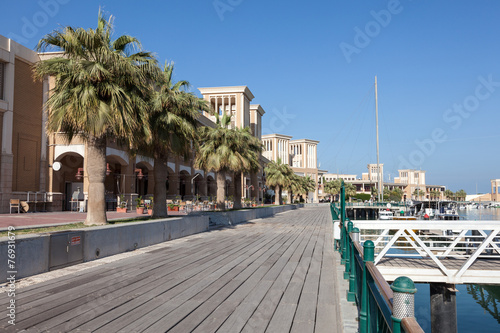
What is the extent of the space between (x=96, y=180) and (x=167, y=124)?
4.79m

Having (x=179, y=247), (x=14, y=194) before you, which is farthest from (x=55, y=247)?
(x=14, y=194)

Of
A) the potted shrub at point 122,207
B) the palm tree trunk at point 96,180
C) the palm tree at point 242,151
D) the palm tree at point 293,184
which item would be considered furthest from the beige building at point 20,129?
the palm tree at point 293,184

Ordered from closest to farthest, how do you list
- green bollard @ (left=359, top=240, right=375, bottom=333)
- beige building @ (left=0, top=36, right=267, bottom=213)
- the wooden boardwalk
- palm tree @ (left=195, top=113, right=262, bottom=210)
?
green bollard @ (left=359, top=240, right=375, bottom=333), the wooden boardwalk, beige building @ (left=0, top=36, right=267, bottom=213), palm tree @ (left=195, top=113, right=262, bottom=210)

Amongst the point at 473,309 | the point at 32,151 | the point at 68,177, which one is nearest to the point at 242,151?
the point at 68,177

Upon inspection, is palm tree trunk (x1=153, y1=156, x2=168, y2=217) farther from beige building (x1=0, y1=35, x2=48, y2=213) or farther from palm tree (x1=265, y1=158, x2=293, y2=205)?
palm tree (x1=265, y1=158, x2=293, y2=205)

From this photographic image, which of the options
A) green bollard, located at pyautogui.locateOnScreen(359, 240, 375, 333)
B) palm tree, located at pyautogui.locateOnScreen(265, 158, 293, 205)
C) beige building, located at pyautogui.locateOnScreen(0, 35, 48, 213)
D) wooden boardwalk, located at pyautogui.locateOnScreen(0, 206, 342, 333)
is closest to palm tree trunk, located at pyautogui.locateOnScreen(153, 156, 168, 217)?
wooden boardwalk, located at pyautogui.locateOnScreen(0, 206, 342, 333)

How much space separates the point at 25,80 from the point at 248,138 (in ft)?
53.0

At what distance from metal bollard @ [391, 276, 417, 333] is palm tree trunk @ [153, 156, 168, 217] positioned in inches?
667

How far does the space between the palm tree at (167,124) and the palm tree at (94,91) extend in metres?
3.15

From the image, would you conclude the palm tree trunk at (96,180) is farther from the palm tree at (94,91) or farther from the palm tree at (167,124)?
the palm tree at (167,124)

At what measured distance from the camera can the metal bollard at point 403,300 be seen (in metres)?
2.04

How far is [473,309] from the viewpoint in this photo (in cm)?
1767

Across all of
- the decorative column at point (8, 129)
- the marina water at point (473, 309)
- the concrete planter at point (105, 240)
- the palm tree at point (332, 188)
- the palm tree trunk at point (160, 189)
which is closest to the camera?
the concrete planter at point (105, 240)

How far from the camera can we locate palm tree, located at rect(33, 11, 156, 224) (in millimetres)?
12477
